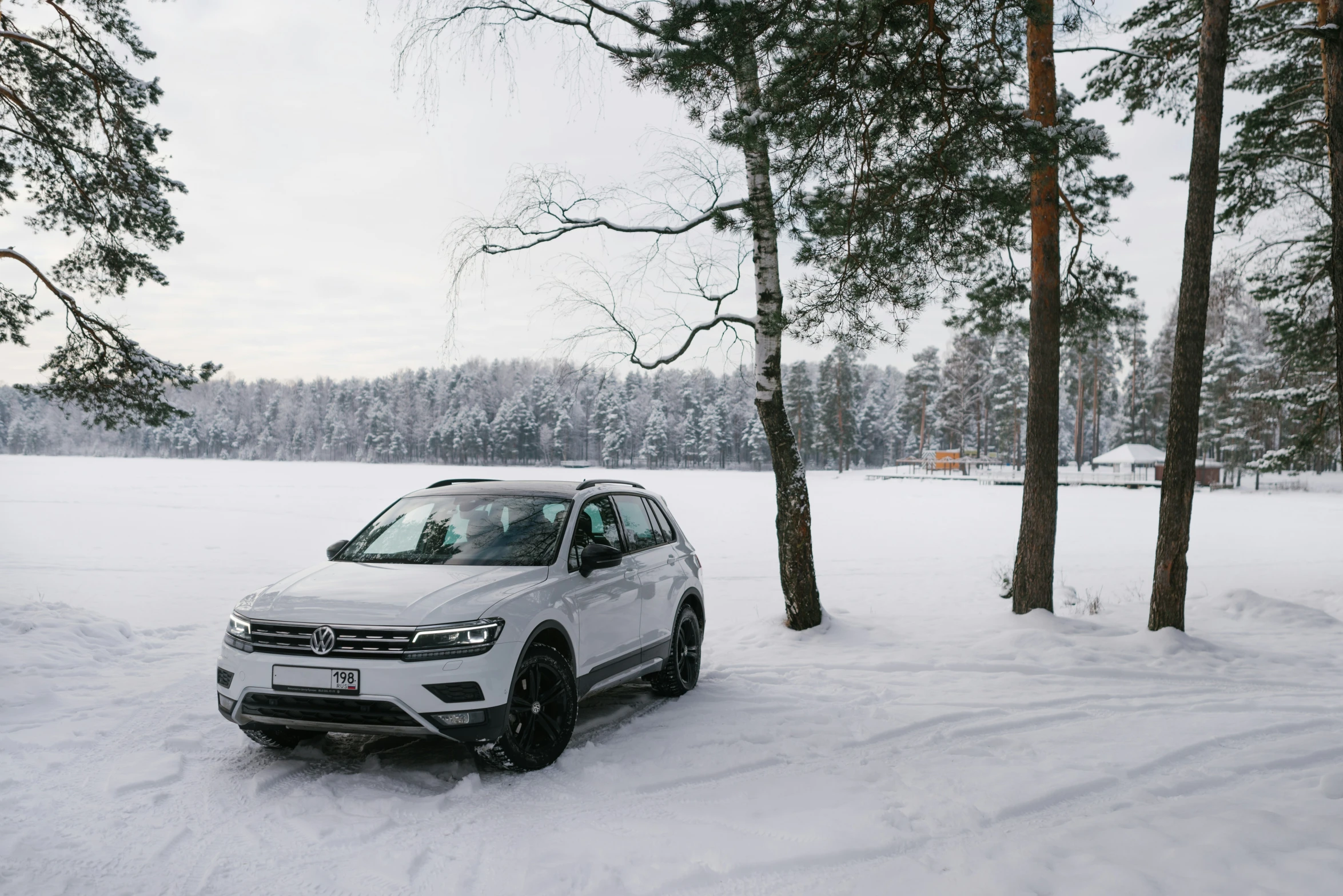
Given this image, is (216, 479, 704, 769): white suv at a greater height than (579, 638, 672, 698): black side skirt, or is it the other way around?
(216, 479, 704, 769): white suv

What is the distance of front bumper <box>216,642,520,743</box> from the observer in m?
4.73

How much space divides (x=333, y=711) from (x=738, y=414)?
116028 mm

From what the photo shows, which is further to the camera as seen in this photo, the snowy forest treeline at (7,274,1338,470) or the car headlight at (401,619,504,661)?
the snowy forest treeline at (7,274,1338,470)

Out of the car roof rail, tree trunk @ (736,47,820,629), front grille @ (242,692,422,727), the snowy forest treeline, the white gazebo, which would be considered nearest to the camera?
front grille @ (242,692,422,727)

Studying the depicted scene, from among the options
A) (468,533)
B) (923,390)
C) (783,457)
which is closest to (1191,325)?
Answer: (783,457)

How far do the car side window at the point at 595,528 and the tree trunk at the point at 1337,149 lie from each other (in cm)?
664

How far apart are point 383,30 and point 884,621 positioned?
29.7ft

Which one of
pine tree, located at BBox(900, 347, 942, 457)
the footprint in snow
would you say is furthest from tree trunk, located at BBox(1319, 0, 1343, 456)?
pine tree, located at BBox(900, 347, 942, 457)

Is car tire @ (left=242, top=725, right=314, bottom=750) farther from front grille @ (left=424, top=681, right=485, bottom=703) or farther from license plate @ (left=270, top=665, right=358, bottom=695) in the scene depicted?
front grille @ (left=424, top=681, right=485, bottom=703)

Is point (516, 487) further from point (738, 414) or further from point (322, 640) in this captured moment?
point (738, 414)

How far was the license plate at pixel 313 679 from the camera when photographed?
15.6ft

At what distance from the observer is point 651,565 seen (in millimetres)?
7102

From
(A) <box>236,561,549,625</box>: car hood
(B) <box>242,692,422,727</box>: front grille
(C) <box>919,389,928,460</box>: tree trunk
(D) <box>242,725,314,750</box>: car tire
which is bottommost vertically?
(D) <box>242,725,314,750</box>: car tire

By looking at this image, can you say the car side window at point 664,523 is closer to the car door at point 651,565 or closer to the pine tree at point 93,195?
the car door at point 651,565
